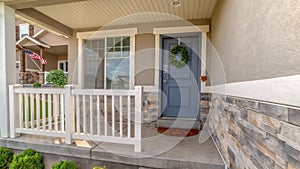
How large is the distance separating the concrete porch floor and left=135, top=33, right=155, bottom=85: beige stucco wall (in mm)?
1620

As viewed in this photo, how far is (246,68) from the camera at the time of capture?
5.42 feet

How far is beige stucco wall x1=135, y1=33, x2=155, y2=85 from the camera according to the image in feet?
13.7

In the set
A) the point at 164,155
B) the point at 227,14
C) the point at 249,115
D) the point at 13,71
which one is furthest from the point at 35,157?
the point at 227,14

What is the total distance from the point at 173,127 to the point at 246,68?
247cm

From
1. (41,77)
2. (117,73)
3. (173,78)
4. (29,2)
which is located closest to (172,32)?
(173,78)

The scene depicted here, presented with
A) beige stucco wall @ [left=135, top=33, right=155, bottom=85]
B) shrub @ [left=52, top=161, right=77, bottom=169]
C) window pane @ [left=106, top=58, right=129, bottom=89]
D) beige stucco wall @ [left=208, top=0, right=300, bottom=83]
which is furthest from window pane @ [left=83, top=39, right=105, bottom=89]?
beige stucco wall @ [left=208, top=0, right=300, bottom=83]

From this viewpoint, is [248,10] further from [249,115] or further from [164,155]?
[164,155]

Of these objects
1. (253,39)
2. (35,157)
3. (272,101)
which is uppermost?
(253,39)

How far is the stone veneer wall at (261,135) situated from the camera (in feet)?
3.16

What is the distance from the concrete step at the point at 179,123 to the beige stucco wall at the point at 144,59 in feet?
3.12

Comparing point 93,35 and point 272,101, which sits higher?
point 93,35

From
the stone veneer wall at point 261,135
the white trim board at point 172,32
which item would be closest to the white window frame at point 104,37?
the white trim board at point 172,32

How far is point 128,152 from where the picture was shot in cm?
242

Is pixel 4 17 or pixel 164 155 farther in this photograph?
pixel 4 17
